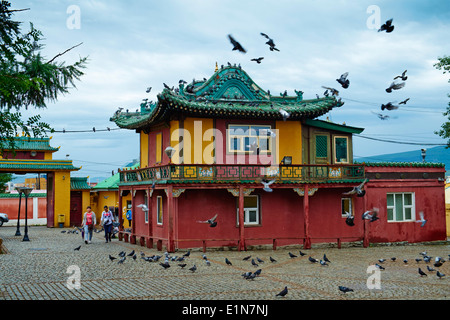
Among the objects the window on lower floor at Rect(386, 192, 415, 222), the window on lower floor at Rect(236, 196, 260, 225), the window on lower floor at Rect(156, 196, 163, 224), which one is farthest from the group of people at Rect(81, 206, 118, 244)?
the window on lower floor at Rect(386, 192, 415, 222)

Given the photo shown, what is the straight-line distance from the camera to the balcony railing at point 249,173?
2286cm

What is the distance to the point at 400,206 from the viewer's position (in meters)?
26.6

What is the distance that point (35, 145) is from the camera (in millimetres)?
41906

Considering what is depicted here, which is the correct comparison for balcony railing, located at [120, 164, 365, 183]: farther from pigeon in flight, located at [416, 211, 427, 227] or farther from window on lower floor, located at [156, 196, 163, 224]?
pigeon in flight, located at [416, 211, 427, 227]

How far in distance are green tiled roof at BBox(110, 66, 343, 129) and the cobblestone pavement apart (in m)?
6.26

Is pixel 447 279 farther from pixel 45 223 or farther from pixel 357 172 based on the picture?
pixel 45 223

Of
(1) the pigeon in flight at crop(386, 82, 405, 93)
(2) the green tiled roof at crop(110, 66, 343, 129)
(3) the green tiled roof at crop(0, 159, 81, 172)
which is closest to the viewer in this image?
(1) the pigeon in flight at crop(386, 82, 405, 93)

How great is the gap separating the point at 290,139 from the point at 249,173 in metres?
3.18

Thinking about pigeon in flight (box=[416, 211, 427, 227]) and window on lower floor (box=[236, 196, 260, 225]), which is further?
pigeon in flight (box=[416, 211, 427, 227])

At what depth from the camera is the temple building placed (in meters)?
23.5

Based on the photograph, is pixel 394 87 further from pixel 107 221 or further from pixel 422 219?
pixel 107 221

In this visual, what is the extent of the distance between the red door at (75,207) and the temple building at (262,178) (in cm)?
1797

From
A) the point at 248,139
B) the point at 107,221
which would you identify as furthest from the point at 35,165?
the point at 248,139
